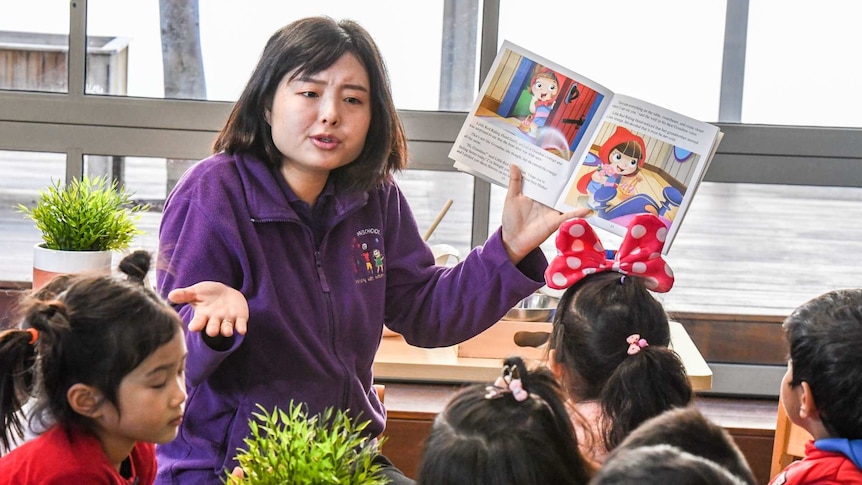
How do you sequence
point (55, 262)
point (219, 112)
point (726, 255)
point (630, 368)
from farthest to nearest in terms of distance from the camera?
point (726, 255) → point (219, 112) → point (55, 262) → point (630, 368)

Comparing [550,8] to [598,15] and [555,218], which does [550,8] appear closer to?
[598,15]

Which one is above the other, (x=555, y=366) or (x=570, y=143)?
(x=570, y=143)

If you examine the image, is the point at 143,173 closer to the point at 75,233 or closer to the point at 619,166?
the point at 75,233

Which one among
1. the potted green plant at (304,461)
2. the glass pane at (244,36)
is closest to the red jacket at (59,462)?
the potted green plant at (304,461)

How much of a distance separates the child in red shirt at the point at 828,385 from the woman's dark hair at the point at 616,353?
0.59 feet

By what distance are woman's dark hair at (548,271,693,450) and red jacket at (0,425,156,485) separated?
0.72 meters

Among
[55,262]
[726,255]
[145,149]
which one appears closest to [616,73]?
[726,255]

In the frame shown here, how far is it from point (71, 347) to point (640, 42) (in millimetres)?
1852

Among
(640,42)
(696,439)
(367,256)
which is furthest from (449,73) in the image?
(696,439)

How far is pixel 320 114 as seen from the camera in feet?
5.65

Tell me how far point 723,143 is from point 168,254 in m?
1.61

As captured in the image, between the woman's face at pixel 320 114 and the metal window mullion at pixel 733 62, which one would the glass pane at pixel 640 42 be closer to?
the metal window mullion at pixel 733 62

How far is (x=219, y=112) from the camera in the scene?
2.75m

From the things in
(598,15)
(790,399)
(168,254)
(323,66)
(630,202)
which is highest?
(598,15)
